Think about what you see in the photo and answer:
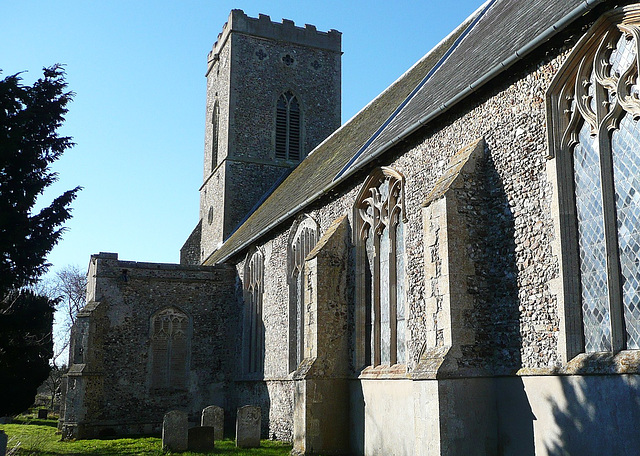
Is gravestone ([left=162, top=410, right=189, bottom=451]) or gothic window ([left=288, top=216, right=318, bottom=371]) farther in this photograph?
gothic window ([left=288, top=216, right=318, bottom=371])

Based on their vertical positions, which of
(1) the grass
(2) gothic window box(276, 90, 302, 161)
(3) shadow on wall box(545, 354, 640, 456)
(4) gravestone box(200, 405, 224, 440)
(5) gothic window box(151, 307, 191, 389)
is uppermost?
(2) gothic window box(276, 90, 302, 161)

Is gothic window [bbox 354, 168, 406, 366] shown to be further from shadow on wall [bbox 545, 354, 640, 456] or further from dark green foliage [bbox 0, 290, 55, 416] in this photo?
dark green foliage [bbox 0, 290, 55, 416]

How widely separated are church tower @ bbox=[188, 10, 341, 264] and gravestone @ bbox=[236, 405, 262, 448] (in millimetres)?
12180

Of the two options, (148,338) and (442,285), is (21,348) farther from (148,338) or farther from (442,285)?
(442,285)

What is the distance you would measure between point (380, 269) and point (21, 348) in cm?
1057

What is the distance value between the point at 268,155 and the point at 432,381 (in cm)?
1971

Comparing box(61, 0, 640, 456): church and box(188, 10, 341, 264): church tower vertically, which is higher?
box(188, 10, 341, 264): church tower

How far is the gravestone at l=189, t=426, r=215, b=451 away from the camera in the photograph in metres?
13.6

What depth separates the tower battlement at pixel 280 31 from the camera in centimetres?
2786

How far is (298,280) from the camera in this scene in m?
16.3

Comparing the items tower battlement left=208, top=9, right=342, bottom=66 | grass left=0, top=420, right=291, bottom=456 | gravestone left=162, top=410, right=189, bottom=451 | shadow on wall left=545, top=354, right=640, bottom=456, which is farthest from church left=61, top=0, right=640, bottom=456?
tower battlement left=208, top=9, right=342, bottom=66

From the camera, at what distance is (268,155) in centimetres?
2717

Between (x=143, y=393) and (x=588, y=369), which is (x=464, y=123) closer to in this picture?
(x=588, y=369)

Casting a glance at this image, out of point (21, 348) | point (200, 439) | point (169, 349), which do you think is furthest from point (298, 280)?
point (21, 348)
